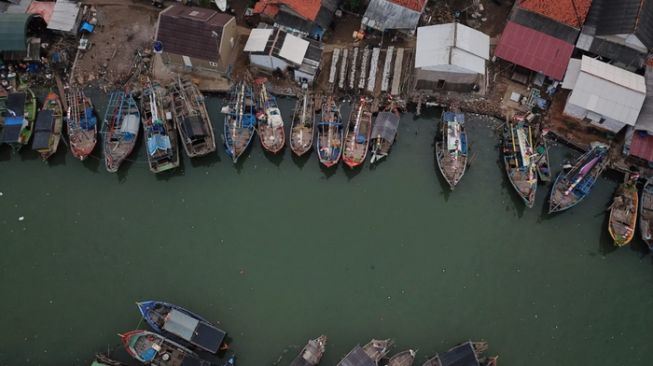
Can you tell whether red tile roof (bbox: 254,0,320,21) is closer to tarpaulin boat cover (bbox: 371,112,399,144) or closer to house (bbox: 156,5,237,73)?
house (bbox: 156,5,237,73)

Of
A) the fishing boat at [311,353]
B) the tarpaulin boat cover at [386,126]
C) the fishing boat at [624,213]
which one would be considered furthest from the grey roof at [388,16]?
the fishing boat at [311,353]

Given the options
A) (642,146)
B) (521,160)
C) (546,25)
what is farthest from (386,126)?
(642,146)

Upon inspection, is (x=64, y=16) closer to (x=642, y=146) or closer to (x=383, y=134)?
(x=383, y=134)

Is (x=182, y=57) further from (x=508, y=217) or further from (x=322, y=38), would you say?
(x=508, y=217)

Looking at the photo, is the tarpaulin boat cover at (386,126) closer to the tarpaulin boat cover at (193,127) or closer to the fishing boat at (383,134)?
the fishing boat at (383,134)

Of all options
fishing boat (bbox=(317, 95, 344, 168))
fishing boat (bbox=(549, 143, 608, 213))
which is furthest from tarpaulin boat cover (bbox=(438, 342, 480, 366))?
fishing boat (bbox=(317, 95, 344, 168))
